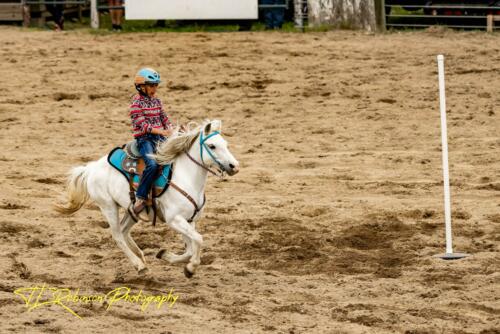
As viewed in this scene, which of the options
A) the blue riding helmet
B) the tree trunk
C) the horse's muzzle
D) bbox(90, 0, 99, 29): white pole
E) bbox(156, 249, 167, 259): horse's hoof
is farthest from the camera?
bbox(90, 0, 99, 29): white pole

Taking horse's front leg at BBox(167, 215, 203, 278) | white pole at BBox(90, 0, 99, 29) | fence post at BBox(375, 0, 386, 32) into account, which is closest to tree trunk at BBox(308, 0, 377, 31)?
fence post at BBox(375, 0, 386, 32)

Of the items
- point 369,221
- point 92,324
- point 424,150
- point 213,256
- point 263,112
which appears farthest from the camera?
point 263,112

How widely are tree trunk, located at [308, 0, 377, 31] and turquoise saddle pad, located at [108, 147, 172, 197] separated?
1269 centimetres

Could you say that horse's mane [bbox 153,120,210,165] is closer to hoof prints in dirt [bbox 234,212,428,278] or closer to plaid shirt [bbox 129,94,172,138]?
plaid shirt [bbox 129,94,172,138]

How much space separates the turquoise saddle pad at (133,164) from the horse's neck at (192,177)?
78 millimetres

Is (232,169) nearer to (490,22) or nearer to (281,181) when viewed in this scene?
(281,181)

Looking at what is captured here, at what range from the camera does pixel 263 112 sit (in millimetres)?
18344

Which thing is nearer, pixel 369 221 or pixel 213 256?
pixel 213 256

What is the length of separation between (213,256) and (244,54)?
968 centimetres

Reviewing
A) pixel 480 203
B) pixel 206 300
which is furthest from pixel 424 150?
pixel 206 300

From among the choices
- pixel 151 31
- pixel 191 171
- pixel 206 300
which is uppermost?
pixel 151 31

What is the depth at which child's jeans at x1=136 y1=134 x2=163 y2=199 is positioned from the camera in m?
11.0

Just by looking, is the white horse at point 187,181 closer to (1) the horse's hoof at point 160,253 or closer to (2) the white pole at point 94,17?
(1) the horse's hoof at point 160,253

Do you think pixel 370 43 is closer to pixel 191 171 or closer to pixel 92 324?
pixel 191 171
